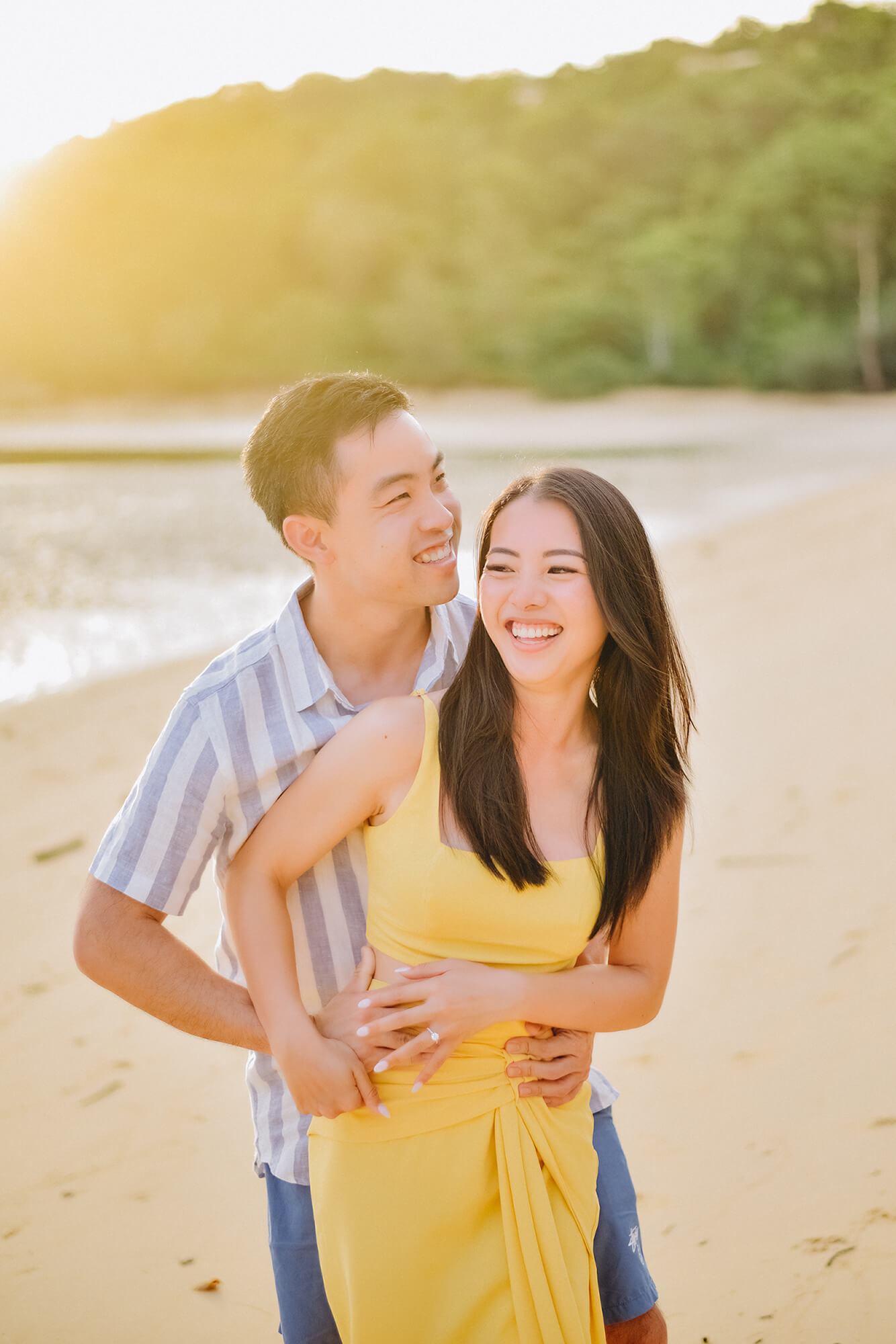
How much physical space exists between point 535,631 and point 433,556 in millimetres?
439

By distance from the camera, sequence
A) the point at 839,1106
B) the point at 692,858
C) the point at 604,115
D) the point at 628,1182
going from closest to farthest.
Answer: the point at 628,1182, the point at 839,1106, the point at 692,858, the point at 604,115

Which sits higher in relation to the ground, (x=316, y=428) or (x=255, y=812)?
(x=316, y=428)

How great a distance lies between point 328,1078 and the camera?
1822mm

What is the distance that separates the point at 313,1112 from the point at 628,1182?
69 cm

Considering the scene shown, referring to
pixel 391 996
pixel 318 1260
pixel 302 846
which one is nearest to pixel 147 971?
pixel 302 846

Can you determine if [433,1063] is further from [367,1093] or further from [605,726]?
[605,726]

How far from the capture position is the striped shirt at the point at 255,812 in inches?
79.3

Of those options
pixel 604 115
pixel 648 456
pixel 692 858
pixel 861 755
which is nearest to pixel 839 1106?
pixel 692 858

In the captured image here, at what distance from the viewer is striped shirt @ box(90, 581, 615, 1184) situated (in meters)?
2.01

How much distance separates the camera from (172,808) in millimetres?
2010

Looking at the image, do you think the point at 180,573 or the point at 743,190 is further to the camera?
the point at 743,190

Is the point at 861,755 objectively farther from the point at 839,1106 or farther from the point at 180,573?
the point at 180,573

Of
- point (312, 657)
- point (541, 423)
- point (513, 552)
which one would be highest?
point (541, 423)

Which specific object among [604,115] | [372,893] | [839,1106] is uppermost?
[604,115]
